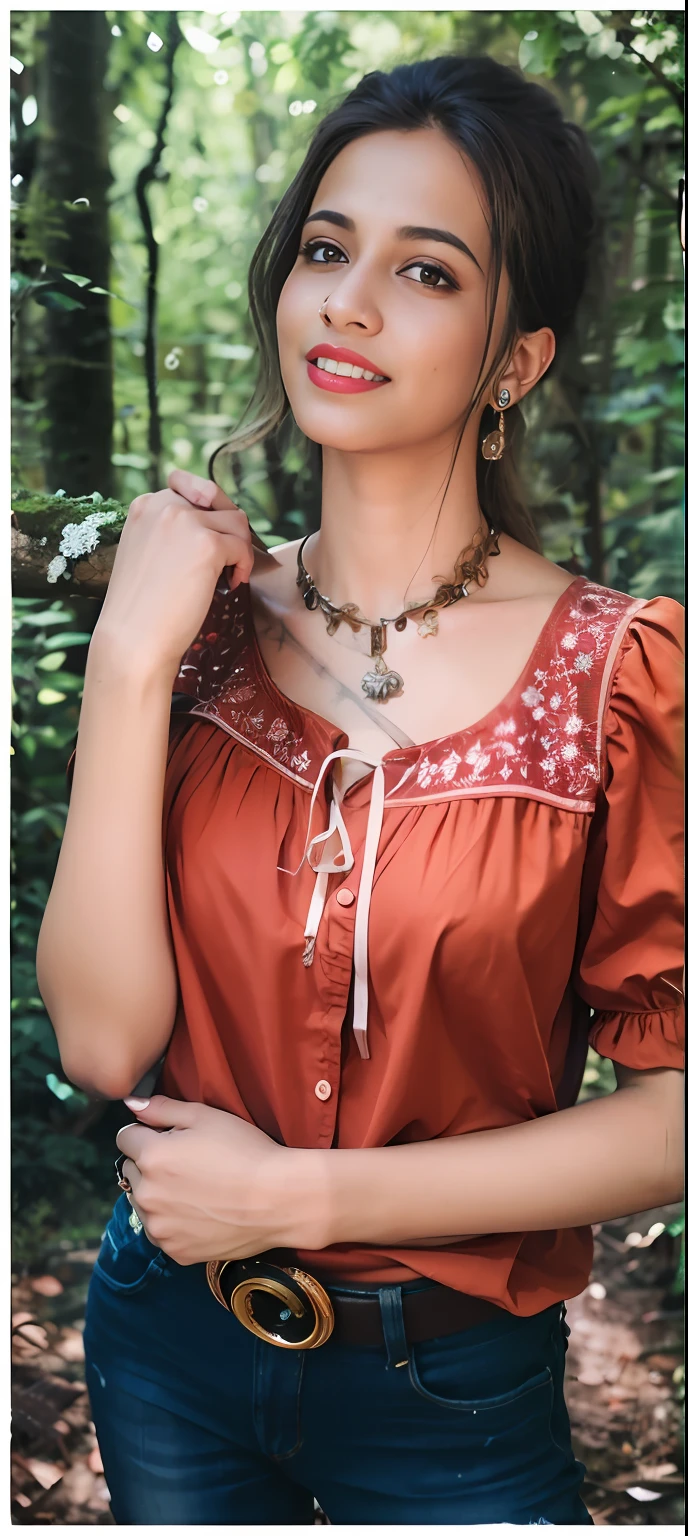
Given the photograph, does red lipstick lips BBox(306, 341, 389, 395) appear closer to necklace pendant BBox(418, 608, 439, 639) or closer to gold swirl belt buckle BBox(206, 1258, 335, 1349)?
necklace pendant BBox(418, 608, 439, 639)

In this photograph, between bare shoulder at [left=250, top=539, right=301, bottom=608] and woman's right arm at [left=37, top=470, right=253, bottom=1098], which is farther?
bare shoulder at [left=250, top=539, right=301, bottom=608]

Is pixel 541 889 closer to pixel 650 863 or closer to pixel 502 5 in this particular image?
pixel 650 863

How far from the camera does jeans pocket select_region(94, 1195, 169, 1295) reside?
1.35m

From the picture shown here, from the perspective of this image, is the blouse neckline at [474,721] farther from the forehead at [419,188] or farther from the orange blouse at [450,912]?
the forehead at [419,188]

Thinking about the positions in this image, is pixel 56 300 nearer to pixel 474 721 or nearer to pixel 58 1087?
pixel 474 721

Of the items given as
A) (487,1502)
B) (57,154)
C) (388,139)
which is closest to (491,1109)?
(487,1502)

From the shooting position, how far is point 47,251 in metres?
1.36

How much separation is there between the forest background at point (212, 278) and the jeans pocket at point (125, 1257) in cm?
8

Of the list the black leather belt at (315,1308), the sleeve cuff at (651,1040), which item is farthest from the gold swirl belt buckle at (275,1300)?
the sleeve cuff at (651,1040)

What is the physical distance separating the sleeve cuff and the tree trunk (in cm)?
77

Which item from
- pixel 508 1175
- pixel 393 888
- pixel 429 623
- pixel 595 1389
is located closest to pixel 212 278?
pixel 429 623

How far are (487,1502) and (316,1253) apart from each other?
0.29 metres

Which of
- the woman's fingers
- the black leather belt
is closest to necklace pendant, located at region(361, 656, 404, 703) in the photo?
the woman's fingers

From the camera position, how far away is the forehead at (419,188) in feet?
4.00
